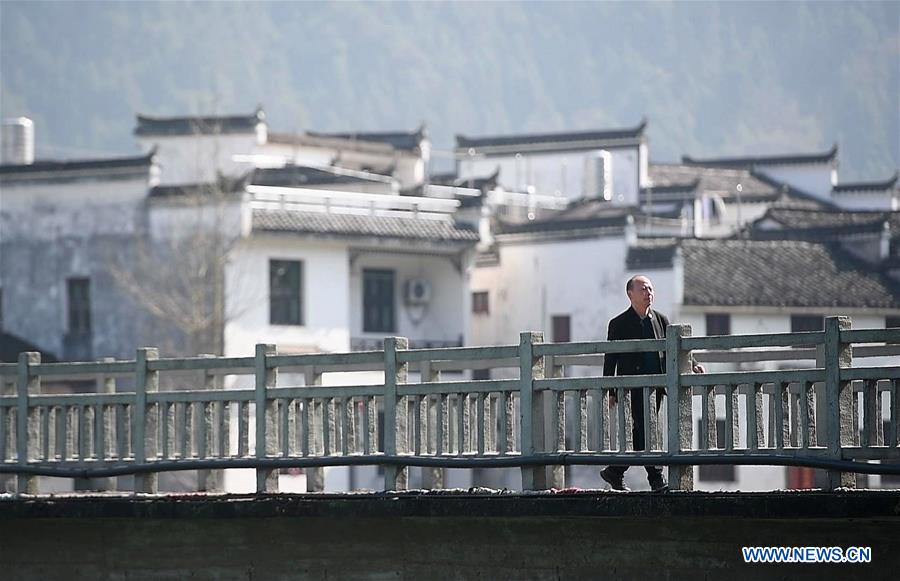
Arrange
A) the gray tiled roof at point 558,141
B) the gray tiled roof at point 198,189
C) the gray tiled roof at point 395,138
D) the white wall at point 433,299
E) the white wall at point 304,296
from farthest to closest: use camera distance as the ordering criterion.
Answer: the gray tiled roof at point 558,141
the gray tiled roof at point 395,138
the white wall at point 433,299
the gray tiled roof at point 198,189
the white wall at point 304,296

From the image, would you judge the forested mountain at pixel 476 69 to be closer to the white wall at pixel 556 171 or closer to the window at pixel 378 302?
the white wall at pixel 556 171

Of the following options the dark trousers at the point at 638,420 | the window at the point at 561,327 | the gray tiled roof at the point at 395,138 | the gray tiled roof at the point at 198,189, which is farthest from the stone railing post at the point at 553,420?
the gray tiled roof at the point at 395,138

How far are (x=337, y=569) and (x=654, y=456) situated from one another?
2876 millimetres

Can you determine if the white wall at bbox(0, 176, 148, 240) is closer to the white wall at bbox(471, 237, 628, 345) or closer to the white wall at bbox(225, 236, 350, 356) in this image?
the white wall at bbox(225, 236, 350, 356)

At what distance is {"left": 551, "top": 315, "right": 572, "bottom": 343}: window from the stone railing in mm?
31103

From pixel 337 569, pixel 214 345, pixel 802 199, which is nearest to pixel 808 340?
pixel 337 569

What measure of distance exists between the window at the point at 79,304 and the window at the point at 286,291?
431cm

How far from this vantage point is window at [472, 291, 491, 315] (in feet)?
168

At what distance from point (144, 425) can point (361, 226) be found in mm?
29961

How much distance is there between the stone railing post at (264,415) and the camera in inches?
618

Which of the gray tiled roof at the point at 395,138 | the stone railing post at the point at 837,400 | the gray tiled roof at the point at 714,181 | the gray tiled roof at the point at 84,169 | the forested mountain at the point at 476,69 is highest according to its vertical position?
the forested mountain at the point at 476,69

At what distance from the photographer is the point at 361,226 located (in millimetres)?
46438

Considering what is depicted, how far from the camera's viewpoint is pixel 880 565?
12.6 m

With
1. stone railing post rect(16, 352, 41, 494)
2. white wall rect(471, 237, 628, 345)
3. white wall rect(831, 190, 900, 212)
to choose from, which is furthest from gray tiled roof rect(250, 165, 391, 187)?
stone railing post rect(16, 352, 41, 494)
